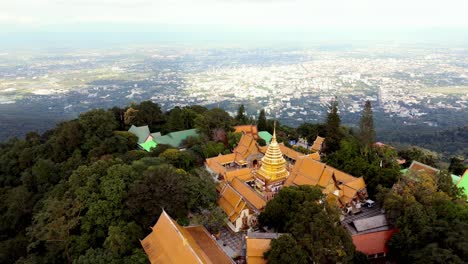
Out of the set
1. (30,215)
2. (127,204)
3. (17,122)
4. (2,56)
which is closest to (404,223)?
(127,204)

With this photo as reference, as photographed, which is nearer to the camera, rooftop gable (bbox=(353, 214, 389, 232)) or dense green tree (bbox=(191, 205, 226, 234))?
rooftop gable (bbox=(353, 214, 389, 232))

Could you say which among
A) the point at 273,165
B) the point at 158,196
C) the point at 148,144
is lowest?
the point at 148,144

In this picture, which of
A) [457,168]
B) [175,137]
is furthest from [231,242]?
[457,168]

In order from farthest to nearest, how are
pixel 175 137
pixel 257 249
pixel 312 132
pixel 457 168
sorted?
1. pixel 312 132
2. pixel 175 137
3. pixel 457 168
4. pixel 257 249

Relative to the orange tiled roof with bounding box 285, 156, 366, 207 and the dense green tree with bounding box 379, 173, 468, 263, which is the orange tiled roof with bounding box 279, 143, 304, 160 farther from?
the dense green tree with bounding box 379, 173, 468, 263

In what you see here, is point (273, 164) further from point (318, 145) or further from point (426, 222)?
point (426, 222)

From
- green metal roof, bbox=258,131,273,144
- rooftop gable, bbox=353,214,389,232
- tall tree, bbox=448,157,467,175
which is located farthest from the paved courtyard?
tall tree, bbox=448,157,467,175
